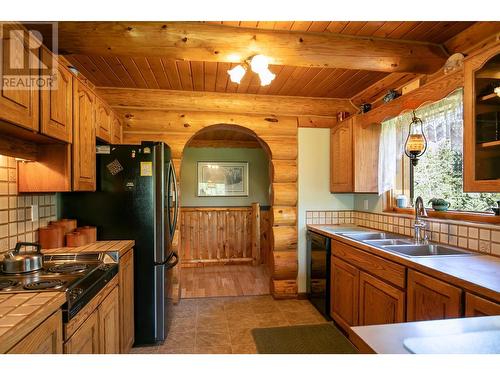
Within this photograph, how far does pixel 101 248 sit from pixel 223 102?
2.11m

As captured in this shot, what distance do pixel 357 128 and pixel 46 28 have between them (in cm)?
277

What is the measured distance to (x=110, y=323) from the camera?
5.98 feet

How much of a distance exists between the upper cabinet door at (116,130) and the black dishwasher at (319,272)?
94.5 inches

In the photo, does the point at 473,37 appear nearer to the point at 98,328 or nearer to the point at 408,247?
the point at 408,247

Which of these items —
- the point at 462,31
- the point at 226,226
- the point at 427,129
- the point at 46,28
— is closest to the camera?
the point at 46,28

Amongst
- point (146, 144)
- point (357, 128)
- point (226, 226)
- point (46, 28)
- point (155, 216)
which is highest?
point (46, 28)

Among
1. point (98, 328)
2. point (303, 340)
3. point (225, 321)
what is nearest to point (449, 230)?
point (303, 340)

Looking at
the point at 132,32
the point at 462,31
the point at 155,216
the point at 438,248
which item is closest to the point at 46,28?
the point at 132,32

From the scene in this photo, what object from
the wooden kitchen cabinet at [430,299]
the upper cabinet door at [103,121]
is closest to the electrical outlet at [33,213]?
the upper cabinet door at [103,121]

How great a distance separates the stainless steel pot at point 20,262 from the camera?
5.06 feet

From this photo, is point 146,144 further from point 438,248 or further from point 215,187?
point 215,187

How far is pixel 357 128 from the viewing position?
3.01m

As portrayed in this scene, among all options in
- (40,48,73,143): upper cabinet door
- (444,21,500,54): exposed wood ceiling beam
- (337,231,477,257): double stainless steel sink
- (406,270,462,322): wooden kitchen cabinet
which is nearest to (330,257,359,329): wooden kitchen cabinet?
(337,231,477,257): double stainless steel sink
